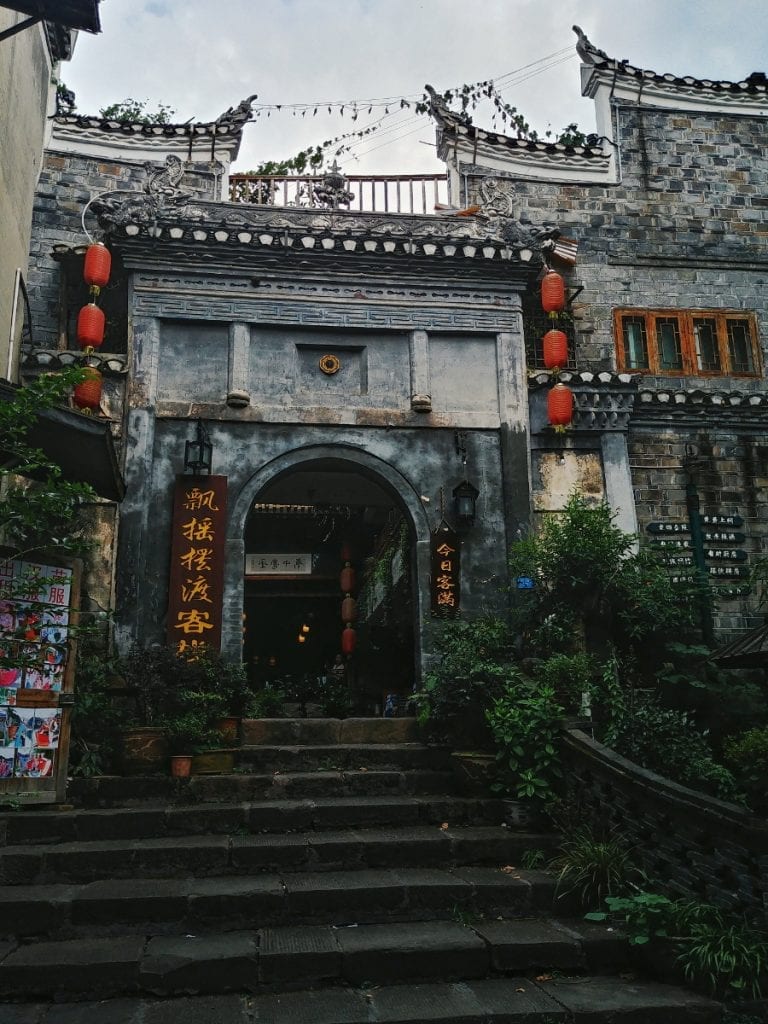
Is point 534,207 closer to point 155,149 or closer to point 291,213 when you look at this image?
point 291,213

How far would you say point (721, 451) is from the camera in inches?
505

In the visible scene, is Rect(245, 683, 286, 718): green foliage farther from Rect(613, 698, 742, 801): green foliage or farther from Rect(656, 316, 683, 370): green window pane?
Rect(656, 316, 683, 370): green window pane

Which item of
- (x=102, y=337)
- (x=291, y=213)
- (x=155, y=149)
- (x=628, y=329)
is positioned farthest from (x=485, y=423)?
(x=155, y=149)

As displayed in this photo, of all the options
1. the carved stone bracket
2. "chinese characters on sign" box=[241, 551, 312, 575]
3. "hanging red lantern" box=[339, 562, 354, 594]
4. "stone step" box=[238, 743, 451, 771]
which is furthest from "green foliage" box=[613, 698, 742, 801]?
"chinese characters on sign" box=[241, 551, 312, 575]

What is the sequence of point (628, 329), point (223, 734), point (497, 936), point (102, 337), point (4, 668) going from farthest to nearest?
point (628, 329), point (102, 337), point (223, 734), point (4, 668), point (497, 936)

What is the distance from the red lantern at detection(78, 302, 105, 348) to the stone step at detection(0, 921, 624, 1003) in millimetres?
7648

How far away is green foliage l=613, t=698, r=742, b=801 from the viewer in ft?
25.7

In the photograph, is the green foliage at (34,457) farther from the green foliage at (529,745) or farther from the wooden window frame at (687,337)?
the wooden window frame at (687,337)

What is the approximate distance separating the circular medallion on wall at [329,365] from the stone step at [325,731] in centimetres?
489

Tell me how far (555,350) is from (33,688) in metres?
8.08

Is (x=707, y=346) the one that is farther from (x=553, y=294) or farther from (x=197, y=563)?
(x=197, y=563)

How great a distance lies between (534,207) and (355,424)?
5.15 metres

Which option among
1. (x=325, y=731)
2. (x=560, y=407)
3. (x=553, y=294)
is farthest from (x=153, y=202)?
(x=325, y=731)

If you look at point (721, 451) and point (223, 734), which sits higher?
point (721, 451)
